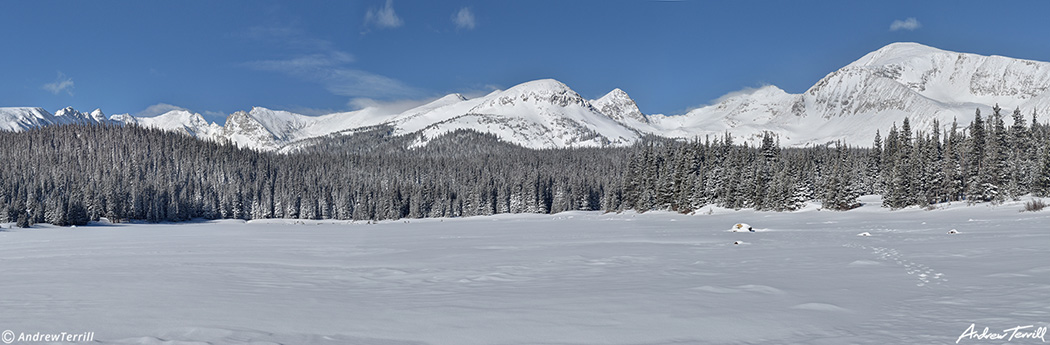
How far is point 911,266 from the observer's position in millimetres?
18297

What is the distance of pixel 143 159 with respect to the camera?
600 ft

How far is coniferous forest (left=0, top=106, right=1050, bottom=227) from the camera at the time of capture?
256ft

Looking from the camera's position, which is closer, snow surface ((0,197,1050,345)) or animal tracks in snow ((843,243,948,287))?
snow surface ((0,197,1050,345))

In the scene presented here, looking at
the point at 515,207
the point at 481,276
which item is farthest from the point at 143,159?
the point at 481,276

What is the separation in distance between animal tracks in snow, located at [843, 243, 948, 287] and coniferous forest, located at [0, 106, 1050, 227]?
52542 mm
